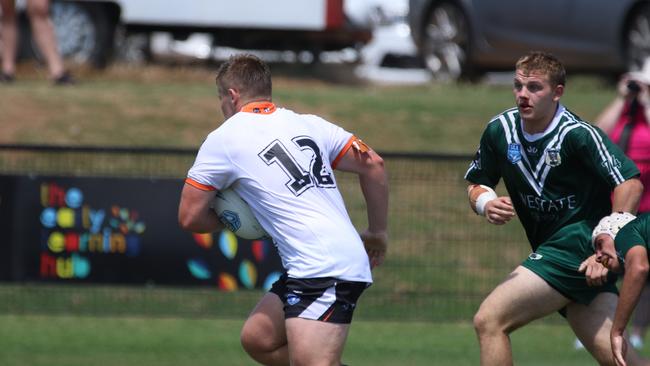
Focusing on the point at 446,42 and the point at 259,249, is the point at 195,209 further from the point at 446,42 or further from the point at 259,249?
the point at 446,42

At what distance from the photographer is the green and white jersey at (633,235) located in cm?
563

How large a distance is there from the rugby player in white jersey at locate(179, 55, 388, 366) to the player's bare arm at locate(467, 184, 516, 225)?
76 cm

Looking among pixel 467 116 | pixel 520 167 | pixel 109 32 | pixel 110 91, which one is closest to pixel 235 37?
pixel 109 32

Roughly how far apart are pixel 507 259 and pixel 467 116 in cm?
294

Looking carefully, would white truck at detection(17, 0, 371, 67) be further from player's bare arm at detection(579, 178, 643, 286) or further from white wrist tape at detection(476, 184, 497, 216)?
player's bare arm at detection(579, 178, 643, 286)

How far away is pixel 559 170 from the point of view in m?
6.40

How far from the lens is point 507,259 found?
10453 mm

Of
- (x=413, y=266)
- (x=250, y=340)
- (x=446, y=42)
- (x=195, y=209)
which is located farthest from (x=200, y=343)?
(x=446, y=42)

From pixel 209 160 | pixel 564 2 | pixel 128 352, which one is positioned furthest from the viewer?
pixel 564 2

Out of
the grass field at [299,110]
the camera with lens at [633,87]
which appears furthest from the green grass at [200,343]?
the camera with lens at [633,87]

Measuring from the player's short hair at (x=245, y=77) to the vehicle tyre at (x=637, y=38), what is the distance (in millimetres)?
8689

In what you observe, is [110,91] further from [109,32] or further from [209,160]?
[209,160]

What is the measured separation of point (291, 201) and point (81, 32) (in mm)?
9524

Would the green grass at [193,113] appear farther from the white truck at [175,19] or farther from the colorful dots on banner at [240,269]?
the colorful dots on banner at [240,269]
